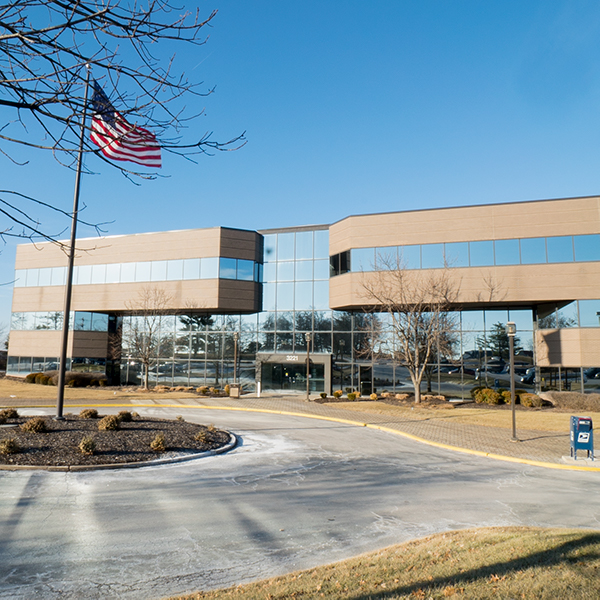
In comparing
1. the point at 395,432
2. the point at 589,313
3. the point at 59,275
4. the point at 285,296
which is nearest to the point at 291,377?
the point at 285,296

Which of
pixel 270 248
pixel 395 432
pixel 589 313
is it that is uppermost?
pixel 270 248

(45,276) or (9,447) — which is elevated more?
(45,276)

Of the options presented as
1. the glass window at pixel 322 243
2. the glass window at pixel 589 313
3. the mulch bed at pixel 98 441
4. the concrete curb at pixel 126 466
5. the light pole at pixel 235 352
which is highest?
the glass window at pixel 322 243

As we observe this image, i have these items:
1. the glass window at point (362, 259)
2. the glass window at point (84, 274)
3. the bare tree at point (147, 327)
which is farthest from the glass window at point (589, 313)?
the glass window at point (84, 274)

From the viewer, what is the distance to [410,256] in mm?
32000

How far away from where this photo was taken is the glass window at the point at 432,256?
1232 inches

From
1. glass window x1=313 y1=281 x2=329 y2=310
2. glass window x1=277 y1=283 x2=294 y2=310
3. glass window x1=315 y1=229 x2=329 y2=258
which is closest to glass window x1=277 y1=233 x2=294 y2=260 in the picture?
glass window x1=315 y1=229 x2=329 y2=258

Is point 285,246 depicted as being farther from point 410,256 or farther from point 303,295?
point 410,256

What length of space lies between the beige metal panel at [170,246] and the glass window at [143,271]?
463 millimetres

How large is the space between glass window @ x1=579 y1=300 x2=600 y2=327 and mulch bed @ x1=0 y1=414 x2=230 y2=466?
23.1 m

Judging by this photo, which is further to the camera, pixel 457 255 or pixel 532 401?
pixel 457 255

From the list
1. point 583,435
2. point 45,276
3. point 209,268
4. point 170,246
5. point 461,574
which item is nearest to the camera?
point 461,574

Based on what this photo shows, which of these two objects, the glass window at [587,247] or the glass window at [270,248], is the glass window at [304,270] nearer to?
the glass window at [270,248]

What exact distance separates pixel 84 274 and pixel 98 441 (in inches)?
1250
